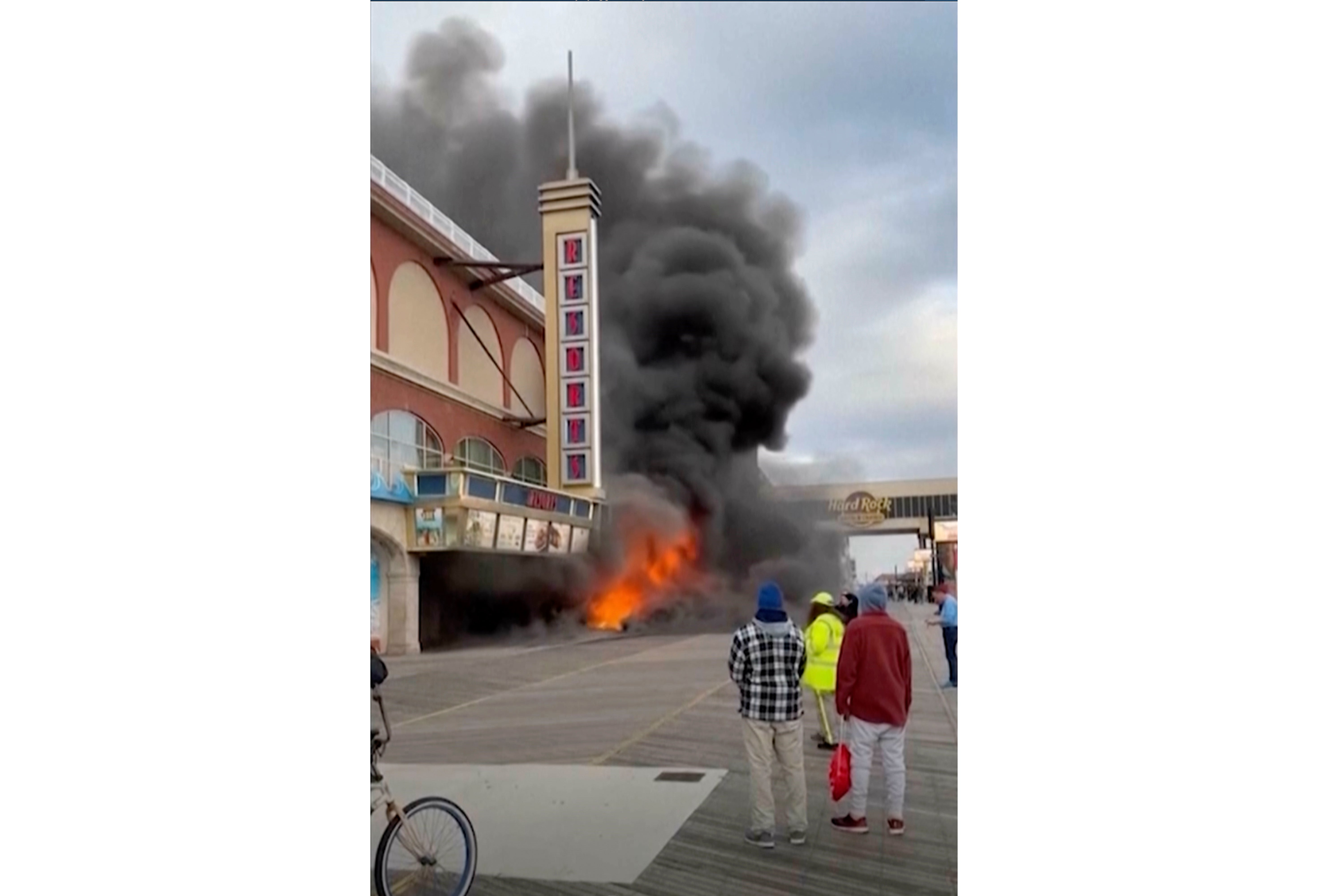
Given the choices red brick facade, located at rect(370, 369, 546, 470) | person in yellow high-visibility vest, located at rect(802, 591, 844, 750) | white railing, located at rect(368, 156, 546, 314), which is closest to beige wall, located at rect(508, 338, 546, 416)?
red brick facade, located at rect(370, 369, 546, 470)

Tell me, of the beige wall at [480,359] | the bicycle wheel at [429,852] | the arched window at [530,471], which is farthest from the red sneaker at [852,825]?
the beige wall at [480,359]

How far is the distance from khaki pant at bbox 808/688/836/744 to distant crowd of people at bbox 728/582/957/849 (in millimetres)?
993

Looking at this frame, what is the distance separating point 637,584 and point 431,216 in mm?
2565

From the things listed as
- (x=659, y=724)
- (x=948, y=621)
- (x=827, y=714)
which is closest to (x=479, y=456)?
(x=659, y=724)

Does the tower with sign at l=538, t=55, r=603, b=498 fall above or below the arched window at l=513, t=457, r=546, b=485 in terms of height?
above

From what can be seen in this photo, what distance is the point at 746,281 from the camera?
20.6ft

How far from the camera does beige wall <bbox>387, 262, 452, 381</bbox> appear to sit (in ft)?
17.2

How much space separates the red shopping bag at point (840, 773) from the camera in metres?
3.96

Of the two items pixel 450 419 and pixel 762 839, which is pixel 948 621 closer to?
pixel 762 839

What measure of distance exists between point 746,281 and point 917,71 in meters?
1.60

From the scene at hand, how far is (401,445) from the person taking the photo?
506 centimetres

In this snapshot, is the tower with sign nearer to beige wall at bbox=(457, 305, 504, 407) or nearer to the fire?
beige wall at bbox=(457, 305, 504, 407)
